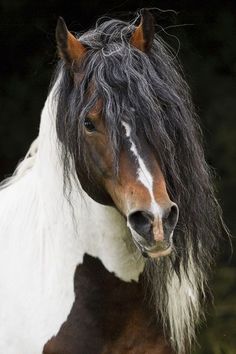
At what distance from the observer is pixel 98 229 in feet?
10.6

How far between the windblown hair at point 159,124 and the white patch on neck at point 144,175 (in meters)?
0.02

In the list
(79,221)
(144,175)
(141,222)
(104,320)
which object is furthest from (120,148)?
(104,320)

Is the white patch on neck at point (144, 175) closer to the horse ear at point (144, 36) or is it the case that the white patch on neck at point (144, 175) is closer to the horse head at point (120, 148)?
the horse head at point (120, 148)

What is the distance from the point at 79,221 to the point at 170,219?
0.49 meters

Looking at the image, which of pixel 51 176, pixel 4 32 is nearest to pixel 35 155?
pixel 51 176

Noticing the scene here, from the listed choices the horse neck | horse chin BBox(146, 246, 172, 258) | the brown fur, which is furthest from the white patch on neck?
the brown fur

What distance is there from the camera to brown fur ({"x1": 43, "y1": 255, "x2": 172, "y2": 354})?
318 centimetres

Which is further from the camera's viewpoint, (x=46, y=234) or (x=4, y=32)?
(x=4, y=32)

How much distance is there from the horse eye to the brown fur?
47cm

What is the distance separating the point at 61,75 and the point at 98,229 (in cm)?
52

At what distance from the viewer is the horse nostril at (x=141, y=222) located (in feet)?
9.20

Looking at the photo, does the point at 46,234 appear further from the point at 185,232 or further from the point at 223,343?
the point at 223,343

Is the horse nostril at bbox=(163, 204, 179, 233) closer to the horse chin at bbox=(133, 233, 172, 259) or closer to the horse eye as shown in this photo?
the horse chin at bbox=(133, 233, 172, 259)

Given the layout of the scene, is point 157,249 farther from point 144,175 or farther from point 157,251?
point 144,175
